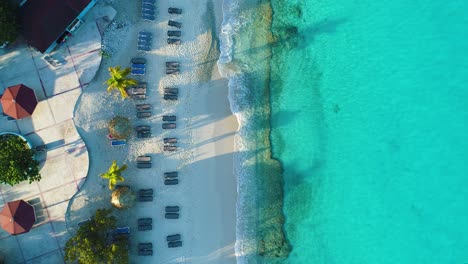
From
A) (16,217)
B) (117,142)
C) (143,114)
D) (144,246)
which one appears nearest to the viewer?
(16,217)

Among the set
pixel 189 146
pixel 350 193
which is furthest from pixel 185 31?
pixel 350 193

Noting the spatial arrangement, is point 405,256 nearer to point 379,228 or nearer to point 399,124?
point 379,228

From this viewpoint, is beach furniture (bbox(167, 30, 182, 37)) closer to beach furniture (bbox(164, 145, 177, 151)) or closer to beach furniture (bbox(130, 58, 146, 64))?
beach furniture (bbox(130, 58, 146, 64))

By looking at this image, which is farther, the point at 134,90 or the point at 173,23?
the point at 173,23

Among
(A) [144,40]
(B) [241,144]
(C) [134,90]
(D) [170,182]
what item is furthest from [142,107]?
(B) [241,144]

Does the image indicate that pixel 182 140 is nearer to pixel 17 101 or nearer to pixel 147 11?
pixel 147 11

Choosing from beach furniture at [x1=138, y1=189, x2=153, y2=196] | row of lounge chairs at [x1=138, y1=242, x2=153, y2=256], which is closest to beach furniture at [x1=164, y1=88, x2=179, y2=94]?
beach furniture at [x1=138, y1=189, x2=153, y2=196]

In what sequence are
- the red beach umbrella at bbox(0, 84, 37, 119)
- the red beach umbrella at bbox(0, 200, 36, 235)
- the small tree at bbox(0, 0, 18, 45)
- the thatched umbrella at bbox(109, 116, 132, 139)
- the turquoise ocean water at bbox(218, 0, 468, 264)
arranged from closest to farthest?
the small tree at bbox(0, 0, 18, 45) → the red beach umbrella at bbox(0, 84, 37, 119) → the red beach umbrella at bbox(0, 200, 36, 235) → the thatched umbrella at bbox(109, 116, 132, 139) → the turquoise ocean water at bbox(218, 0, 468, 264)
